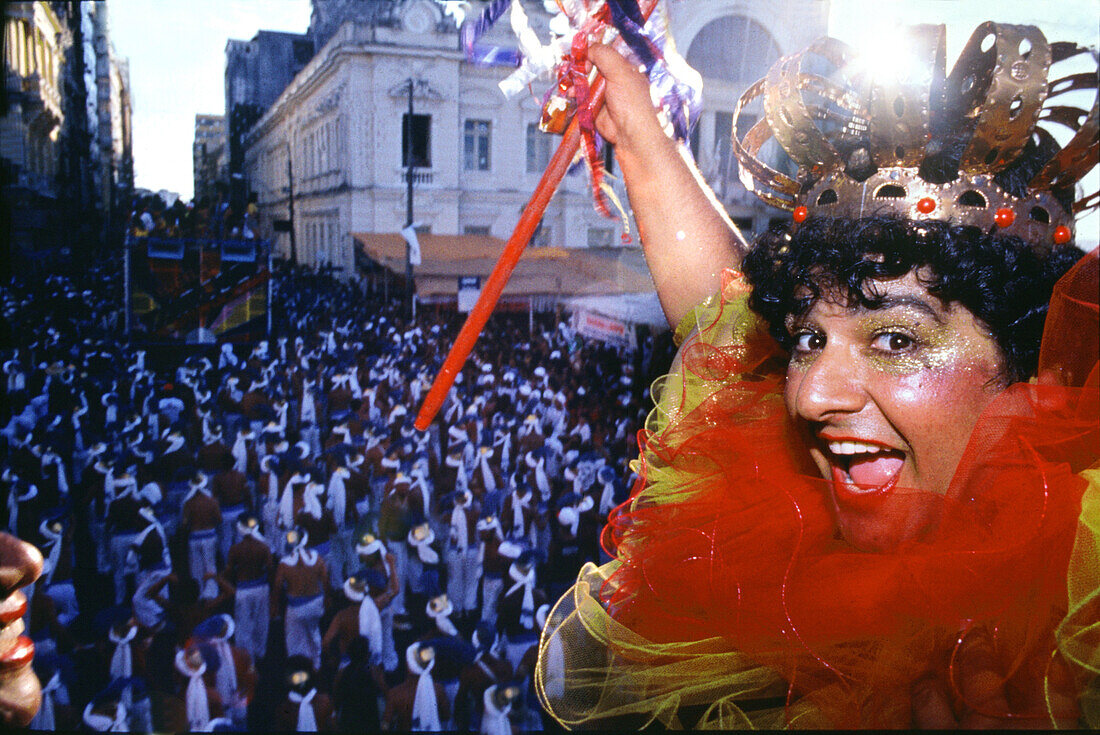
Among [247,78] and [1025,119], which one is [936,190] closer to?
[1025,119]

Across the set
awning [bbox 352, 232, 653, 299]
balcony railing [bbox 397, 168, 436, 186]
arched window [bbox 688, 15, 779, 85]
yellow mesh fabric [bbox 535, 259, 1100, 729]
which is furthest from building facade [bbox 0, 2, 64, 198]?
yellow mesh fabric [bbox 535, 259, 1100, 729]

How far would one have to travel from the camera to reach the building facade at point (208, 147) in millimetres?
3428

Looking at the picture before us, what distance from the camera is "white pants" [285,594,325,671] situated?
4.15m

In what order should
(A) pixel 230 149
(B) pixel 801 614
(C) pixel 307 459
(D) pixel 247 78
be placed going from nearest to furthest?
(B) pixel 801 614
(D) pixel 247 78
(A) pixel 230 149
(C) pixel 307 459

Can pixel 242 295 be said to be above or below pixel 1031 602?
above

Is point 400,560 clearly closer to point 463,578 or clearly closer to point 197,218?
point 463,578

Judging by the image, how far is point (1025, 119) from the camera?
0.76 metres

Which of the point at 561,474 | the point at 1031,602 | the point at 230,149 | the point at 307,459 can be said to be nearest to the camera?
the point at 1031,602

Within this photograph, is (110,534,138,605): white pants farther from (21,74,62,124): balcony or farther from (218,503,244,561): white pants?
(21,74,62,124): balcony

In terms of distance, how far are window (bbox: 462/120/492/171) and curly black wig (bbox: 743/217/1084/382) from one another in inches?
145

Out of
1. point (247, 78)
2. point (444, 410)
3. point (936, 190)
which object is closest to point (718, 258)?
point (936, 190)

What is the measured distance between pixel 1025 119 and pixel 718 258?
469 mm

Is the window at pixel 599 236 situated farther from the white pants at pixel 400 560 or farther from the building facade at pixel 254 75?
the white pants at pixel 400 560

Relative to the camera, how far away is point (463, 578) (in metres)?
4.74
